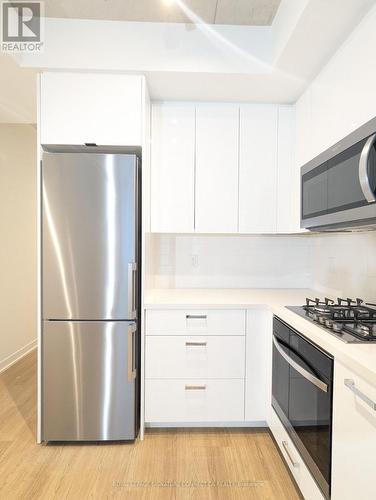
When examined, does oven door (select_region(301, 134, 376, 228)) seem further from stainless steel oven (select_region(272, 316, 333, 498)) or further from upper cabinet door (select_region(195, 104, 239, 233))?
upper cabinet door (select_region(195, 104, 239, 233))

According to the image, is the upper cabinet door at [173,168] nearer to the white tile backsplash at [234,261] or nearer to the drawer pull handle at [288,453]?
the white tile backsplash at [234,261]

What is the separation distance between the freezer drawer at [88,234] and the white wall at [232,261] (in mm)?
781

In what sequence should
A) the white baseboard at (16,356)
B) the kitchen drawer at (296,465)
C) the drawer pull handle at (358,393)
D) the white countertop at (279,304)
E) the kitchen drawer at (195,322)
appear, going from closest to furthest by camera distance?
the drawer pull handle at (358,393), the white countertop at (279,304), the kitchen drawer at (296,465), the kitchen drawer at (195,322), the white baseboard at (16,356)

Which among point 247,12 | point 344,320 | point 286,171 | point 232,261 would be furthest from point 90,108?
point 344,320

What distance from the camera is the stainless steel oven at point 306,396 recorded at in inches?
50.3

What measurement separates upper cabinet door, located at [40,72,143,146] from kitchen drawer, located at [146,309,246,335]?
1100 millimetres

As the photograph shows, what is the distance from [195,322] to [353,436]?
3.76 ft

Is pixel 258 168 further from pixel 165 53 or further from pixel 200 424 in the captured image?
pixel 200 424

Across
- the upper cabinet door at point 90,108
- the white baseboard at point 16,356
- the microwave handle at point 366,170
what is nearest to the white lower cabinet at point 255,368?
the microwave handle at point 366,170

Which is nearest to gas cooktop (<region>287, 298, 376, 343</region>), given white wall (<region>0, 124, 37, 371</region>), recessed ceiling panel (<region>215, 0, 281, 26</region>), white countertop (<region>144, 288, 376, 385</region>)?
white countertop (<region>144, 288, 376, 385</region>)

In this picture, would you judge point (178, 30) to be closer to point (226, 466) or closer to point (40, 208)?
point (40, 208)

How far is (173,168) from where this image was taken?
239 centimetres

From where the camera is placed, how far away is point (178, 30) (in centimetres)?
196

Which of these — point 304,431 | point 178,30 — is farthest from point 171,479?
point 178,30
